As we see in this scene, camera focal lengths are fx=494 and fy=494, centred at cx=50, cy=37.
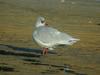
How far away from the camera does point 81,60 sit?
13430 millimetres

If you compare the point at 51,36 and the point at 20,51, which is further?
the point at 20,51

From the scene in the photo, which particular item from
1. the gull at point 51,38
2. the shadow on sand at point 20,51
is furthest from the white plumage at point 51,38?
the shadow on sand at point 20,51

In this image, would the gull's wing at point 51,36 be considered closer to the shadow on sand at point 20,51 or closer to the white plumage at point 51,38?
the white plumage at point 51,38

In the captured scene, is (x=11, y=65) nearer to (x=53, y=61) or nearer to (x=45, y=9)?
(x=53, y=61)

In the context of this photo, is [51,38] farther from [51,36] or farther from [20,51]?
[20,51]

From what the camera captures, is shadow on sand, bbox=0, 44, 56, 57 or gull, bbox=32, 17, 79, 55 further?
shadow on sand, bbox=0, 44, 56, 57

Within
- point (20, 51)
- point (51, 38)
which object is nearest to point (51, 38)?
point (51, 38)

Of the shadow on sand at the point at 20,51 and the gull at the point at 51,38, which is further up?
the gull at the point at 51,38

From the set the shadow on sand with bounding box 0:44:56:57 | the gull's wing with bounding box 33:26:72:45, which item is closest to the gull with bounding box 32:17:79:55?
the gull's wing with bounding box 33:26:72:45

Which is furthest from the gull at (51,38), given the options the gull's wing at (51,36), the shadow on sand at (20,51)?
the shadow on sand at (20,51)

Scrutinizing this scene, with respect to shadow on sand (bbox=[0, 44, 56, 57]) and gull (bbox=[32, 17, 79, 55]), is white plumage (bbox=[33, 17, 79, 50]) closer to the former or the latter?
gull (bbox=[32, 17, 79, 55])

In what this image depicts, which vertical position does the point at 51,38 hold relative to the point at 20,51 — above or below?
above

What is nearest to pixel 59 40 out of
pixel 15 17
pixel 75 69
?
pixel 75 69

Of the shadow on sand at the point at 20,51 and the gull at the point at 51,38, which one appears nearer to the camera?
the gull at the point at 51,38
